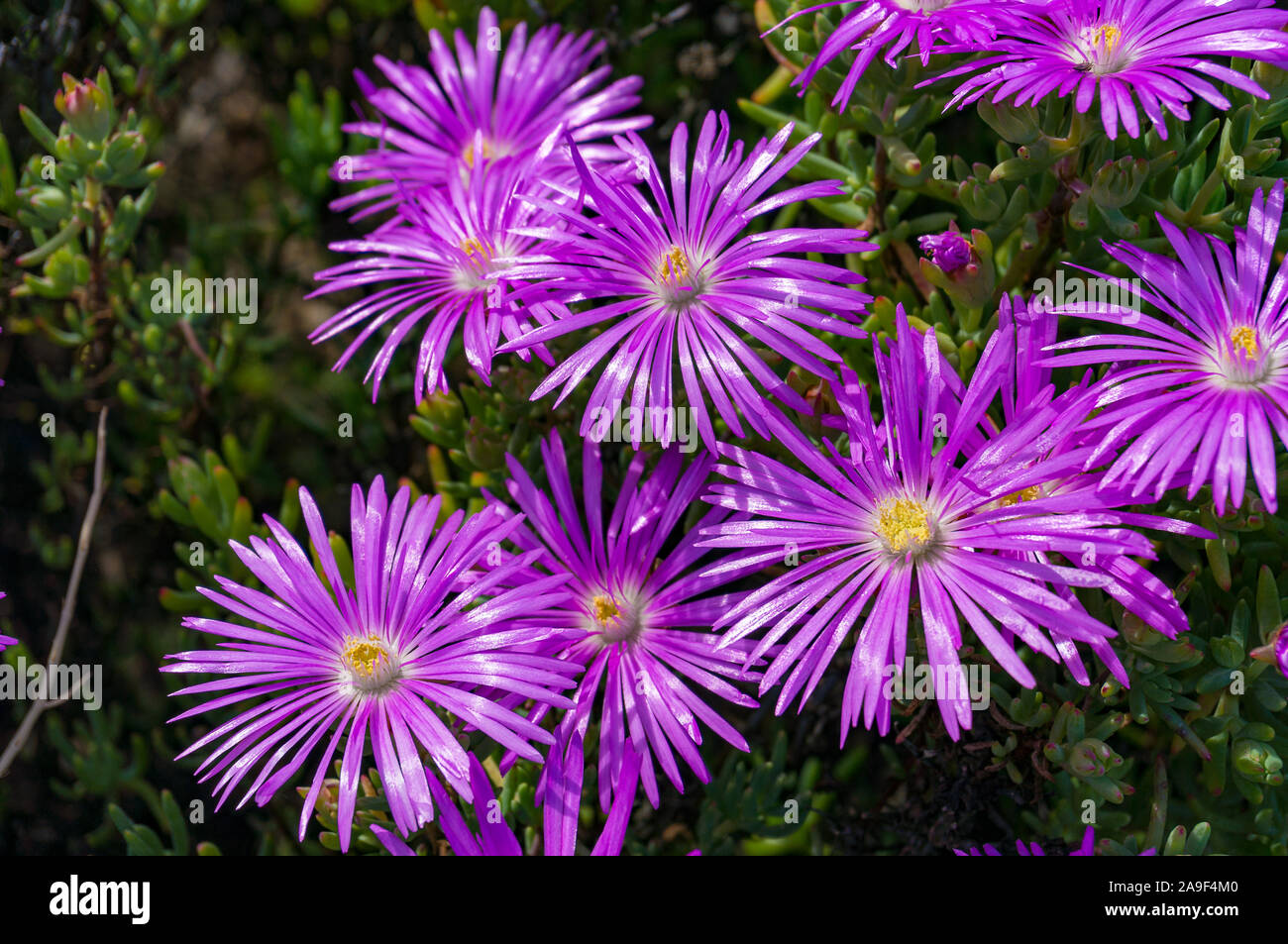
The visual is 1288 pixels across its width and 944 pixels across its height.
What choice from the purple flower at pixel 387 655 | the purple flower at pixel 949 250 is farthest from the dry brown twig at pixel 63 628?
the purple flower at pixel 949 250

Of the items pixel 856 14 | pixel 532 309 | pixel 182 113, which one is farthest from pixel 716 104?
pixel 182 113

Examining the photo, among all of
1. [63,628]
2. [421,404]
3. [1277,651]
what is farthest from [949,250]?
[63,628]

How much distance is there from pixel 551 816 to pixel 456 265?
66 centimetres

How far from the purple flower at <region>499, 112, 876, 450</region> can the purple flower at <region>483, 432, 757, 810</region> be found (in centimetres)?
14

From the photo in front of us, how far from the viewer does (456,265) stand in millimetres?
1387

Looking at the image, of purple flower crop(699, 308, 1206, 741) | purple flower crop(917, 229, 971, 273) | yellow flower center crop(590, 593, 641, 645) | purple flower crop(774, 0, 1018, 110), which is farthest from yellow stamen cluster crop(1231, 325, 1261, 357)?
yellow flower center crop(590, 593, 641, 645)

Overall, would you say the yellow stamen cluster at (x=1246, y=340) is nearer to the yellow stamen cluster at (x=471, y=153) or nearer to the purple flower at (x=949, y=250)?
the purple flower at (x=949, y=250)

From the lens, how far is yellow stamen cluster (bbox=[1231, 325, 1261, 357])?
3.60 ft

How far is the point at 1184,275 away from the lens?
1.19 meters

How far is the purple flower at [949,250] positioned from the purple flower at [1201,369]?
5.3 inches

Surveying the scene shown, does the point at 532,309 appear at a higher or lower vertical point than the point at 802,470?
higher

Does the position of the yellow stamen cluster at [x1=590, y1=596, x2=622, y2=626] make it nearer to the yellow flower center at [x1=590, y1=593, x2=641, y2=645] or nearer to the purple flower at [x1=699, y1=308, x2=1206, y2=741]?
the yellow flower center at [x1=590, y1=593, x2=641, y2=645]
